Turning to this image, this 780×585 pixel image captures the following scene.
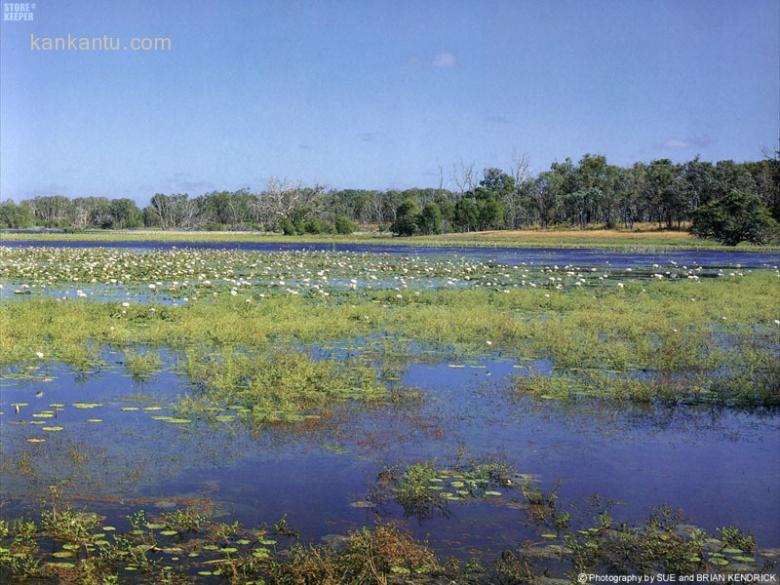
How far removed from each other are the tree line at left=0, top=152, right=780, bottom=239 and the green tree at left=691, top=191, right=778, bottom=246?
141 mm

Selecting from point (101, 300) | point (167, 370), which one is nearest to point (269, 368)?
point (167, 370)

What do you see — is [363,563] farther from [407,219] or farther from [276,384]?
[407,219]

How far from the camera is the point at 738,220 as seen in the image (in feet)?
203

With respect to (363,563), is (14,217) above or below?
above

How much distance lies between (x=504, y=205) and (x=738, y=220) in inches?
1732

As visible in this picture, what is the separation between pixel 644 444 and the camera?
28.4ft

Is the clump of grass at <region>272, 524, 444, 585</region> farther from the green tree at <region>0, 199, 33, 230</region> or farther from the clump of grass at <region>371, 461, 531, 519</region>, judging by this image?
the green tree at <region>0, 199, 33, 230</region>

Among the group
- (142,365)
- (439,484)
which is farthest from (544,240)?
(439,484)

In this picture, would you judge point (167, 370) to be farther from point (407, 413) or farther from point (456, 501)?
point (456, 501)

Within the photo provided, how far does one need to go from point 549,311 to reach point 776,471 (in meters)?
11.1

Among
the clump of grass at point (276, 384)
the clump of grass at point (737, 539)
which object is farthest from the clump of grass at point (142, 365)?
the clump of grass at point (737, 539)

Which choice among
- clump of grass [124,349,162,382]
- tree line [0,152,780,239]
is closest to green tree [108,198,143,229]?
tree line [0,152,780,239]

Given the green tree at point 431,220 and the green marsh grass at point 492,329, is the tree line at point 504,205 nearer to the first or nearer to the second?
the green tree at point 431,220

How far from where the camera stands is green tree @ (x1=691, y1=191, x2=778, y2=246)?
60625 mm
